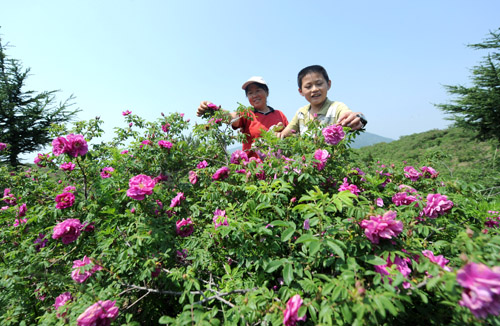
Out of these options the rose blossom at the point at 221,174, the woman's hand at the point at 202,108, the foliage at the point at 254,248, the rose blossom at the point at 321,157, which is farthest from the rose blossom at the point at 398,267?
A: the woman's hand at the point at 202,108

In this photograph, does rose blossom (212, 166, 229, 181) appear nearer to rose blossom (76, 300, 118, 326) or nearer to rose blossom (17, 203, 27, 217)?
rose blossom (76, 300, 118, 326)

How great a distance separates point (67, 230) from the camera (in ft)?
5.05

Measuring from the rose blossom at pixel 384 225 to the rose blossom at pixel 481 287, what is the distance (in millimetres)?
308

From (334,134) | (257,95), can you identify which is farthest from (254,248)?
(257,95)

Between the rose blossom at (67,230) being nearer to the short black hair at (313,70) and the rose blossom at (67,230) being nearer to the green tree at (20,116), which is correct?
the short black hair at (313,70)

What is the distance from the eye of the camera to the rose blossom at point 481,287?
2.12 feet

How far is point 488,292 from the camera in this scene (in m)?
0.65

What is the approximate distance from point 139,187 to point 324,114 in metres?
1.86

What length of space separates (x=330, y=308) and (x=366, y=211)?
0.45 m

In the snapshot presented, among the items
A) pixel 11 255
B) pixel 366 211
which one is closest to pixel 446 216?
pixel 366 211

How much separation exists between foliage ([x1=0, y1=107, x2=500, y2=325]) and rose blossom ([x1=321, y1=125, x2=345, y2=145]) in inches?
5.9

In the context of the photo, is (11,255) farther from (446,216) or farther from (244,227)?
(446,216)

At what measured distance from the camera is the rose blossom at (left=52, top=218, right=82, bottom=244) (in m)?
1.52

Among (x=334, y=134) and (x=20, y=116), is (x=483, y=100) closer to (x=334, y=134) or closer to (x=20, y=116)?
(x=334, y=134)
